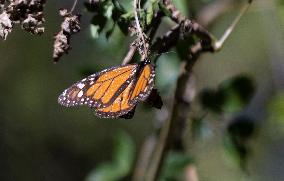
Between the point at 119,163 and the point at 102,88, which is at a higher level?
the point at 119,163

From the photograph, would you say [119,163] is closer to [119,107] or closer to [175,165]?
[175,165]

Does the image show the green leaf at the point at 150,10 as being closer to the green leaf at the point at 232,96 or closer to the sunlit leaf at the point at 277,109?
the sunlit leaf at the point at 277,109

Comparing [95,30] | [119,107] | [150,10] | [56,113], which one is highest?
[56,113]

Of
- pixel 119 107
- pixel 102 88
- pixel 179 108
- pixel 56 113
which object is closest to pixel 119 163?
pixel 179 108

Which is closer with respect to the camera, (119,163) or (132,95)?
(132,95)

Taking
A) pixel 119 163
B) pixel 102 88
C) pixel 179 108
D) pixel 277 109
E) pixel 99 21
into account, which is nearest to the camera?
pixel 102 88

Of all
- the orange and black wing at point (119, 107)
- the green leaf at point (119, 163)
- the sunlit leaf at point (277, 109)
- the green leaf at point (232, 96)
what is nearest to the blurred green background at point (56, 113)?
the green leaf at point (119, 163)

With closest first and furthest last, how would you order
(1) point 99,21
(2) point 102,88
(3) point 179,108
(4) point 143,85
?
(4) point 143,85 → (2) point 102,88 → (1) point 99,21 → (3) point 179,108
